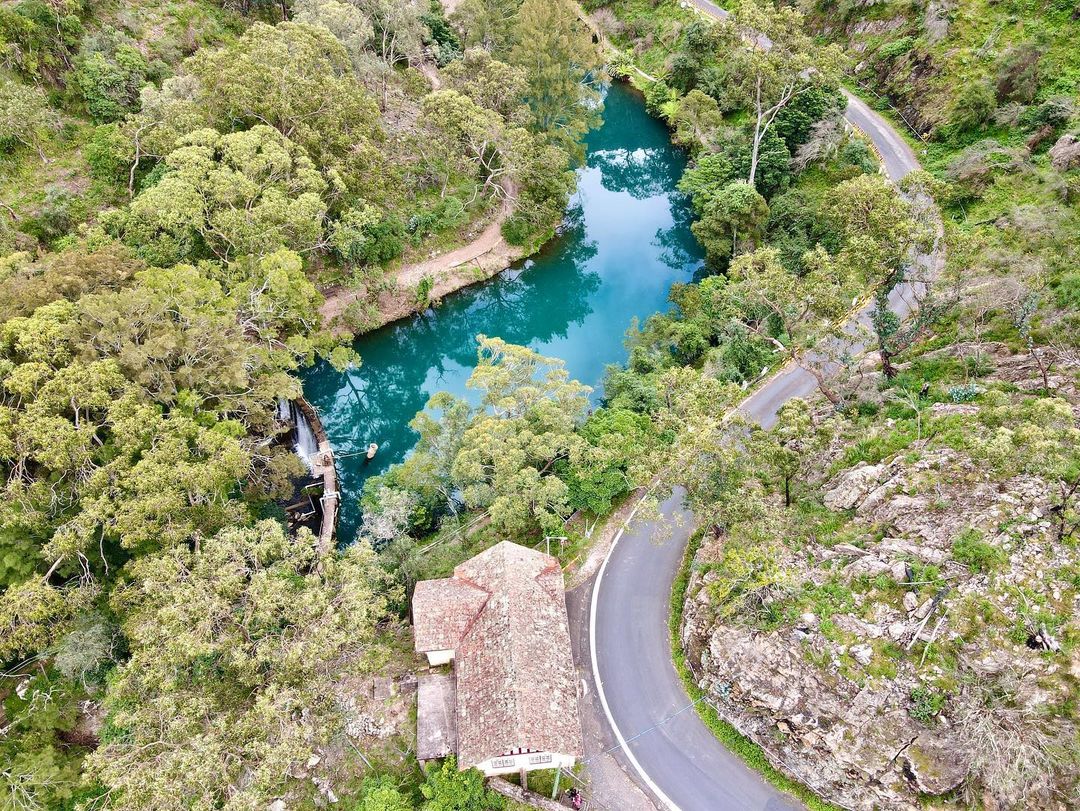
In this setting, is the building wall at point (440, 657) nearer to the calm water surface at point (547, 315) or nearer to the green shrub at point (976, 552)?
the calm water surface at point (547, 315)

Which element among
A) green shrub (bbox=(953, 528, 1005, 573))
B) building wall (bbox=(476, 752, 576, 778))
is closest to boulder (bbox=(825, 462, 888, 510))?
green shrub (bbox=(953, 528, 1005, 573))

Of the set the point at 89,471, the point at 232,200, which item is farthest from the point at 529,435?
the point at 232,200

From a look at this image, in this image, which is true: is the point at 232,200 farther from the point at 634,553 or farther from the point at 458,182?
the point at 634,553

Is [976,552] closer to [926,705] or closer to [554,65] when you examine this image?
[926,705]

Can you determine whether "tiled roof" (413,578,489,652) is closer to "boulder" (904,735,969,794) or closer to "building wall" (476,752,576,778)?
"building wall" (476,752,576,778)

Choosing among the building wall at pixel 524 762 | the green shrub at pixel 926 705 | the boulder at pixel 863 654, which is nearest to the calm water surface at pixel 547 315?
the building wall at pixel 524 762

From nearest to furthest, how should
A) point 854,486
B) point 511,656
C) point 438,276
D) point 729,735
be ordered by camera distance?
1. point 511,656
2. point 729,735
3. point 854,486
4. point 438,276

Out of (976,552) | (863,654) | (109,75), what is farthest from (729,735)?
(109,75)

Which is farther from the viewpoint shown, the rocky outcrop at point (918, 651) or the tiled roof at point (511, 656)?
the tiled roof at point (511, 656)
